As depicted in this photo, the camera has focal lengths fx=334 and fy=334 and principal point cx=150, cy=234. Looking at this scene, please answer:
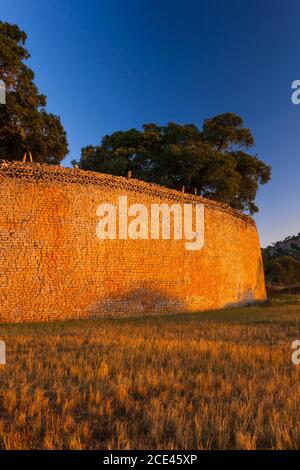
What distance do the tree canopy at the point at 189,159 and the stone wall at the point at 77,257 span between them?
9656mm

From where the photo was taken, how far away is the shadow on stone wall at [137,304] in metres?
17.4

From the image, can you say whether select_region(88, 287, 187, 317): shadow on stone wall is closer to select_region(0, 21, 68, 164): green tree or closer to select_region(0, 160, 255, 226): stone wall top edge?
select_region(0, 160, 255, 226): stone wall top edge

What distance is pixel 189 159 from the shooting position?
30453mm

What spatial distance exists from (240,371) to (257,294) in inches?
1075

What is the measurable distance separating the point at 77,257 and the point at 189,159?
56.8ft

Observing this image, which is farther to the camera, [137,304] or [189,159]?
[189,159]

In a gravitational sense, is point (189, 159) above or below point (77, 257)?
above

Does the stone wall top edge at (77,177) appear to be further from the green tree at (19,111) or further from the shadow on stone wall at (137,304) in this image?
the green tree at (19,111)

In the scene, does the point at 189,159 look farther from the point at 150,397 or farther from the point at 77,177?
the point at 150,397

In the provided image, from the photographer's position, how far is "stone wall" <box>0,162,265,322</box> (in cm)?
1555

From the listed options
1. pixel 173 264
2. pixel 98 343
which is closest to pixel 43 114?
pixel 173 264

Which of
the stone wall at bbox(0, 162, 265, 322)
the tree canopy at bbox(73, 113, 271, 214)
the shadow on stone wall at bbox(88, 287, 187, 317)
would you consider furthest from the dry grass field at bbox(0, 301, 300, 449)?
the tree canopy at bbox(73, 113, 271, 214)

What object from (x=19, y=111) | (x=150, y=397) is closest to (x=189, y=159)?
(x=19, y=111)

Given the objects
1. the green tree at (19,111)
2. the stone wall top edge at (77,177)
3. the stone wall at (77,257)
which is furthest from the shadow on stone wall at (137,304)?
the green tree at (19,111)
